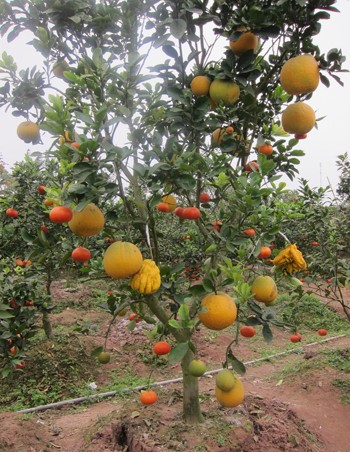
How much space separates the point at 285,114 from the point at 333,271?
2.46 meters

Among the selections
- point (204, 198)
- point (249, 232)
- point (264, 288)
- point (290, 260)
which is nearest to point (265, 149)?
point (204, 198)

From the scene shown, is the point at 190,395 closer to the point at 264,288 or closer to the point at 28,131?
the point at 264,288

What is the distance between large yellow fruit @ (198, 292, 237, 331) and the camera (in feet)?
6.06

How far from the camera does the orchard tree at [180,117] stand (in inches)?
72.4

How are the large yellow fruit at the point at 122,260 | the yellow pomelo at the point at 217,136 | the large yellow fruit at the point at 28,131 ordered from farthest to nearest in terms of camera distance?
the yellow pomelo at the point at 217,136, the large yellow fruit at the point at 28,131, the large yellow fruit at the point at 122,260

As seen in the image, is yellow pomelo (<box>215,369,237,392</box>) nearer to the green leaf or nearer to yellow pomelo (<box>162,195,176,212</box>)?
the green leaf

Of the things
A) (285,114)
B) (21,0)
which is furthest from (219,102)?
(21,0)

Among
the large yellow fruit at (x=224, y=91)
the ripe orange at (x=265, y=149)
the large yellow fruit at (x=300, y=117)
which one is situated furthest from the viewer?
the ripe orange at (x=265, y=149)

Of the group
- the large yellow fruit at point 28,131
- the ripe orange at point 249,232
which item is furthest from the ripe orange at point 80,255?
the ripe orange at point 249,232

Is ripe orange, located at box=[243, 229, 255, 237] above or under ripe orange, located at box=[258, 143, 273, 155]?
under

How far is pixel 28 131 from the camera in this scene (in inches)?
87.5

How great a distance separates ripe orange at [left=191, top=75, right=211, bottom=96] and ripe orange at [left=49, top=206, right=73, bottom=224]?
3.23ft

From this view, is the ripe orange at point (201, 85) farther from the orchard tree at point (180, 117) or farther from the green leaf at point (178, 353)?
the green leaf at point (178, 353)

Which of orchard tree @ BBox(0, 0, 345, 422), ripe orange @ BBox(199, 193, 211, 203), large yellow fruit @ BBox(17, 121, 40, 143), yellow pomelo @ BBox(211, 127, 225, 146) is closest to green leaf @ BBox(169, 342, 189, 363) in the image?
orchard tree @ BBox(0, 0, 345, 422)
